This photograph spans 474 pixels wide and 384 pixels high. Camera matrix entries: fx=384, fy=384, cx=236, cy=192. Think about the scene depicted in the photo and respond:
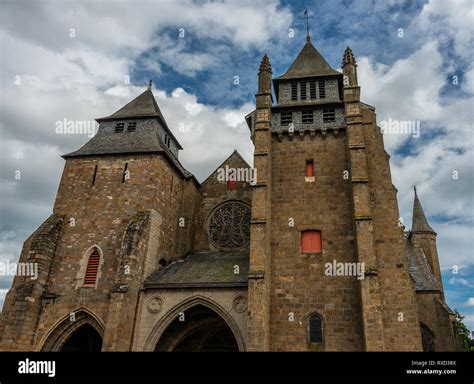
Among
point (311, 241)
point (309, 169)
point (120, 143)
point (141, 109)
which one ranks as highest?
point (141, 109)

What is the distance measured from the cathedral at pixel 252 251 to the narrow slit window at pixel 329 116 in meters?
0.08

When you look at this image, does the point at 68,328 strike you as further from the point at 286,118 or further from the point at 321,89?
the point at 321,89

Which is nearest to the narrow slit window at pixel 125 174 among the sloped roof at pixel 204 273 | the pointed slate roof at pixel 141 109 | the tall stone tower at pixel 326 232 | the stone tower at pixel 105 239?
the stone tower at pixel 105 239

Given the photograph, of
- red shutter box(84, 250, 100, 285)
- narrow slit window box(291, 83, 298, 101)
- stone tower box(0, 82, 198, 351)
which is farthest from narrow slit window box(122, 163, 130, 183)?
narrow slit window box(291, 83, 298, 101)

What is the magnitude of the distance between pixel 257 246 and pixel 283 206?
10.1ft

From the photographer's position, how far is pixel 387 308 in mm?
15312

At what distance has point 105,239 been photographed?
18.8 meters

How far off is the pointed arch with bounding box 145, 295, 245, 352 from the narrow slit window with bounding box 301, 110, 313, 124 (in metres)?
10.0

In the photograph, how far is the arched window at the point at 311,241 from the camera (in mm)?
16906

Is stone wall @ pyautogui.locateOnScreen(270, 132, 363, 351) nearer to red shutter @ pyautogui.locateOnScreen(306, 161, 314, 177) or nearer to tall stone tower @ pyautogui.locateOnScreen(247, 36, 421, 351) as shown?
tall stone tower @ pyautogui.locateOnScreen(247, 36, 421, 351)

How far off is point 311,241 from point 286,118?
6.75 meters

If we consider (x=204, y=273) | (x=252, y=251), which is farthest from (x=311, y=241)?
(x=204, y=273)

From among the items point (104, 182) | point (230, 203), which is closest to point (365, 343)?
point (230, 203)

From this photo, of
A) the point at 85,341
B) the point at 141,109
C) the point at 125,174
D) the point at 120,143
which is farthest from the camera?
the point at 141,109
